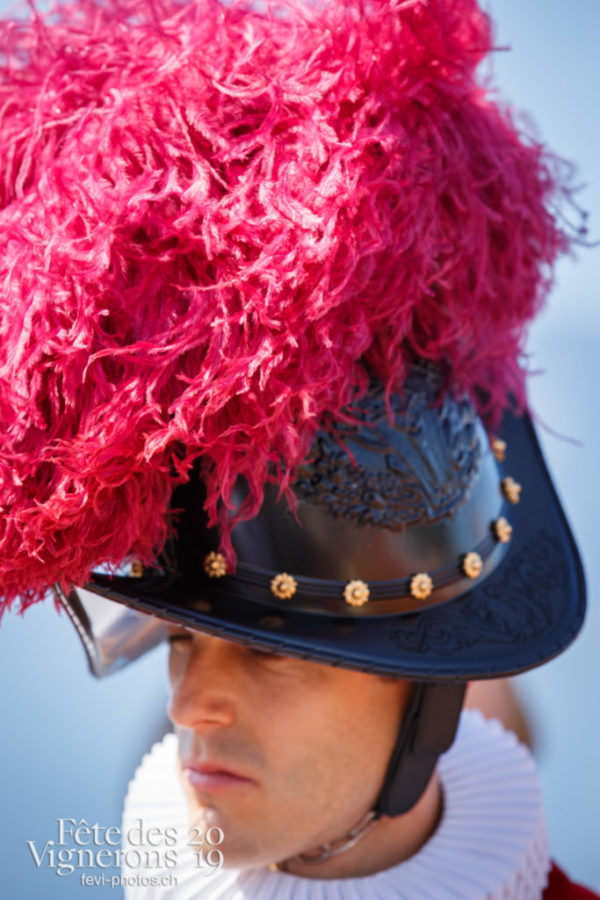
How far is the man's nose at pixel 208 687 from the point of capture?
1002 millimetres

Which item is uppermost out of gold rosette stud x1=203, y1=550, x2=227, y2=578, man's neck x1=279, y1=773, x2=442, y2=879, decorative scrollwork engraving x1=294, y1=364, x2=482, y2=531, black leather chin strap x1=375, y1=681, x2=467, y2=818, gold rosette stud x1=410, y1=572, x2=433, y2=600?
decorative scrollwork engraving x1=294, y1=364, x2=482, y2=531

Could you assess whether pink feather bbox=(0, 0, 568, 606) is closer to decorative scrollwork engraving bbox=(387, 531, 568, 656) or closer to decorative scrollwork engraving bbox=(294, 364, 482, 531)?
decorative scrollwork engraving bbox=(294, 364, 482, 531)

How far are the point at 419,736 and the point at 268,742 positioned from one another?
0.68 feet

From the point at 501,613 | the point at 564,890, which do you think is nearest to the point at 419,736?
the point at 501,613

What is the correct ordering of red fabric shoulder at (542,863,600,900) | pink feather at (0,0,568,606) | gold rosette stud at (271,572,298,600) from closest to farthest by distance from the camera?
pink feather at (0,0,568,606) < gold rosette stud at (271,572,298,600) < red fabric shoulder at (542,863,600,900)

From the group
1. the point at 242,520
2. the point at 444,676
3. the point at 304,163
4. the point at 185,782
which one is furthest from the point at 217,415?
the point at 185,782

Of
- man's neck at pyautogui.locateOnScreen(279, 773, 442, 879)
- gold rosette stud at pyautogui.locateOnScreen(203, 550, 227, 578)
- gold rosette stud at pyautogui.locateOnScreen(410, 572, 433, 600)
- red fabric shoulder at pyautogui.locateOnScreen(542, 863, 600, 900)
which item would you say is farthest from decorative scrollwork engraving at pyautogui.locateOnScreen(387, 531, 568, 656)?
red fabric shoulder at pyautogui.locateOnScreen(542, 863, 600, 900)

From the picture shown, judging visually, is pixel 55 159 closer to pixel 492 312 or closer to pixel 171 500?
pixel 171 500

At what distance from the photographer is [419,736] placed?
1098 millimetres

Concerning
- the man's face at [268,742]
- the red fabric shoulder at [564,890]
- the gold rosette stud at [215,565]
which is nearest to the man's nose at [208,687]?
the man's face at [268,742]

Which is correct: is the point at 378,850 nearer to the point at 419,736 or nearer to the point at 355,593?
the point at 419,736

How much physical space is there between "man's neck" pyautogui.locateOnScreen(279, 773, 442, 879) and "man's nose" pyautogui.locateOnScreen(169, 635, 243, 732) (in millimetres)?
260

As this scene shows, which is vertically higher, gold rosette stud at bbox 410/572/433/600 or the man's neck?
gold rosette stud at bbox 410/572/433/600

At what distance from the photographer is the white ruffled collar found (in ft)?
3.68
